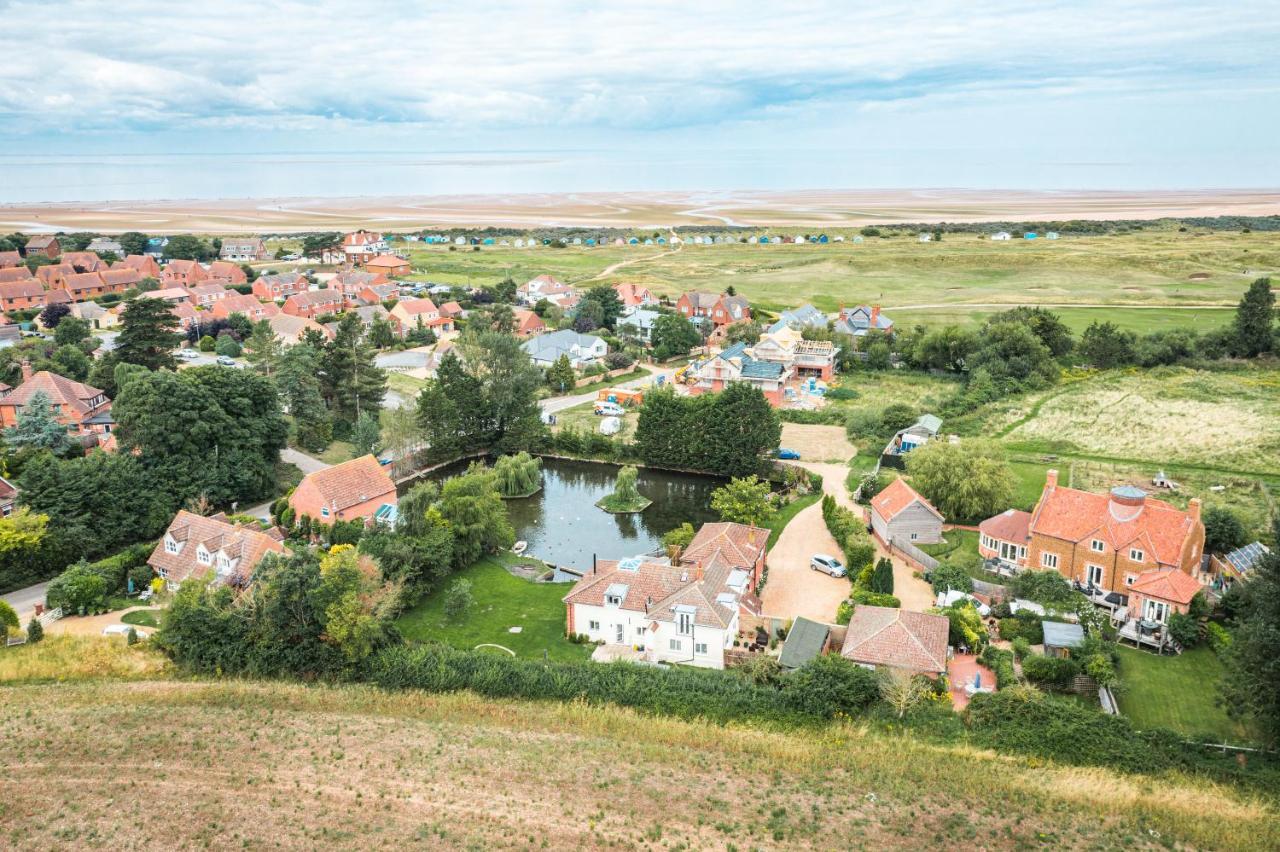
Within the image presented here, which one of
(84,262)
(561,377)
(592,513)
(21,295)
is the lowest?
(592,513)

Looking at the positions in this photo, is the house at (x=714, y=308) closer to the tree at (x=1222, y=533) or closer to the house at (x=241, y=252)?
the tree at (x=1222, y=533)

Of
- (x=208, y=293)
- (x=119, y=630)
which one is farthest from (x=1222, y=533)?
(x=208, y=293)

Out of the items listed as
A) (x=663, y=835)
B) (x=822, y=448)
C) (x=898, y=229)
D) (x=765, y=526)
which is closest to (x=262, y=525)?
(x=765, y=526)

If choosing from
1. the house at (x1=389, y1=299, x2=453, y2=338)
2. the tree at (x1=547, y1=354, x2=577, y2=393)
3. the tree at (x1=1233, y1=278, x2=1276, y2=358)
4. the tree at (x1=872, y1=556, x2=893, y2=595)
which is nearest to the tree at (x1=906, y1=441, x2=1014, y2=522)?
the tree at (x1=872, y1=556, x2=893, y2=595)

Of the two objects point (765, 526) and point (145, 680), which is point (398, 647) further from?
point (765, 526)

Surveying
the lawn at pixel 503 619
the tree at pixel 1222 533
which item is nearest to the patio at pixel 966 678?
the lawn at pixel 503 619

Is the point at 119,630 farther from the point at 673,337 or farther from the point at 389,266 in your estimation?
the point at 389,266

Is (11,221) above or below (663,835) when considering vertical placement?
above
